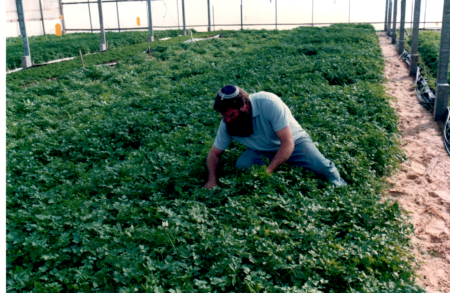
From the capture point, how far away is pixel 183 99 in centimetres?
862

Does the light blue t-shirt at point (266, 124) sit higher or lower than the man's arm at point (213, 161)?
higher

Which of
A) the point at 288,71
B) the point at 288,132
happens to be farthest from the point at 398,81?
the point at 288,132

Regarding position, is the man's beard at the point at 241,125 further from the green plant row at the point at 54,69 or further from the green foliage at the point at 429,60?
the green plant row at the point at 54,69

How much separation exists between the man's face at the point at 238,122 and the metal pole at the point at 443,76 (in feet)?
17.2

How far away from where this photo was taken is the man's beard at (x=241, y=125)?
4.53 metres

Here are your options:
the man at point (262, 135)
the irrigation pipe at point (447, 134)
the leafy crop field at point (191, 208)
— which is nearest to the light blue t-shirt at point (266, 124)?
the man at point (262, 135)

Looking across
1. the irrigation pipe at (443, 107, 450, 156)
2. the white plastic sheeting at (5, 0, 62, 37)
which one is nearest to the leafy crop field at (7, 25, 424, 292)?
the irrigation pipe at (443, 107, 450, 156)

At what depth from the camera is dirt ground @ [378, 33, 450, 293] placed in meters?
3.81

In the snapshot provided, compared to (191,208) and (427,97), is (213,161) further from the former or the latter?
(427,97)

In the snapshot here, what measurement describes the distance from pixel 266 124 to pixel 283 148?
0.36 m

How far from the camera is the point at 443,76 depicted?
27.6 ft

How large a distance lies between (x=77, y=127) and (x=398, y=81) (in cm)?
932

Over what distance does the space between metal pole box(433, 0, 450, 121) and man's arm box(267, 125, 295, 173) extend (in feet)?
Answer: 16.6

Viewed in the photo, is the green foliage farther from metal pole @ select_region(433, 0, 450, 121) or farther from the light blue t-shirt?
the light blue t-shirt
